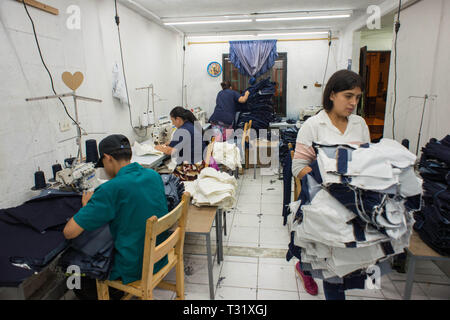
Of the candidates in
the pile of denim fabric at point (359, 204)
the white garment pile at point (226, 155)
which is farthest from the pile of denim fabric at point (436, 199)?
the white garment pile at point (226, 155)

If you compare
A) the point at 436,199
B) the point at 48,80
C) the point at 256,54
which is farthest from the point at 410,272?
the point at 256,54

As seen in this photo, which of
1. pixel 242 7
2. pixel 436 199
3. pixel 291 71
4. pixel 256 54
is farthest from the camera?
pixel 291 71

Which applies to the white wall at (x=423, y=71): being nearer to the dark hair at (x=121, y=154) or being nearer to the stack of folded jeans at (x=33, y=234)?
the dark hair at (x=121, y=154)

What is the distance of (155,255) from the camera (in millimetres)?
1496

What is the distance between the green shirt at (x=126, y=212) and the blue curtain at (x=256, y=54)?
196 inches

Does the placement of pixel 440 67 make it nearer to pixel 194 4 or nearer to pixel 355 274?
pixel 355 274

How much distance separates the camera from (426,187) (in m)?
1.79

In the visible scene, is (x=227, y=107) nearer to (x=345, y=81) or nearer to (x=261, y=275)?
(x=261, y=275)

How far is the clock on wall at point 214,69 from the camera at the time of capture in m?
6.38

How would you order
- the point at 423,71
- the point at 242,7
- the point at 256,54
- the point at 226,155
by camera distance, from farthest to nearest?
the point at 256,54, the point at 242,7, the point at 226,155, the point at 423,71

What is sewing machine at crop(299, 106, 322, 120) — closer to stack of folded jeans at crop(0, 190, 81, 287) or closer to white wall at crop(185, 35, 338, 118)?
white wall at crop(185, 35, 338, 118)

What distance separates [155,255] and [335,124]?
49.9 inches

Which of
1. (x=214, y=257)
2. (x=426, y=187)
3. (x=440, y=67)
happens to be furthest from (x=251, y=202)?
(x=440, y=67)

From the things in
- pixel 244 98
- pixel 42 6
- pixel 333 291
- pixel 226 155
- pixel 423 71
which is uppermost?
pixel 42 6
